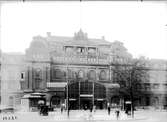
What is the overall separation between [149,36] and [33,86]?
6.92ft

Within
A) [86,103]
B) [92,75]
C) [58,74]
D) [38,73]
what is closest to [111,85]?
[92,75]

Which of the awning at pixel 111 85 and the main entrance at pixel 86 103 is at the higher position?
the awning at pixel 111 85

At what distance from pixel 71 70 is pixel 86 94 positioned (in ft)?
1.54

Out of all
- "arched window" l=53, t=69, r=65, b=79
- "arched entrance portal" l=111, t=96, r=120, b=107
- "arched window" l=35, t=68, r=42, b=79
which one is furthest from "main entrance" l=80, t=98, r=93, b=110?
"arched window" l=35, t=68, r=42, b=79

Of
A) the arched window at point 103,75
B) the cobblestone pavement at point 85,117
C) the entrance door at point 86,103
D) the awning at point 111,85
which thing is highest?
the arched window at point 103,75

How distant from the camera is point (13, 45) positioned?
16.8ft

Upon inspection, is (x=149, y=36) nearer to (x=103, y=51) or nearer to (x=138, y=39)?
(x=138, y=39)

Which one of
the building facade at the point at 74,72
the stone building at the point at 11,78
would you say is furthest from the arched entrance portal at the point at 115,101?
the stone building at the point at 11,78

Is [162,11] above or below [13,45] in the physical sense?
above

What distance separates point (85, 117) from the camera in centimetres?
513

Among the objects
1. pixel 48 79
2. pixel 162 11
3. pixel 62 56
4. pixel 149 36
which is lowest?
pixel 48 79

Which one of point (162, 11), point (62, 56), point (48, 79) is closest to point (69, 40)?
point (62, 56)

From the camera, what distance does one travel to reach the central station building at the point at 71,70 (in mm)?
5156

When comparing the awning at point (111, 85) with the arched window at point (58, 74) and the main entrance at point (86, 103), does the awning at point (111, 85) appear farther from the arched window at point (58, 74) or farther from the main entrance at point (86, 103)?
the arched window at point (58, 74)
